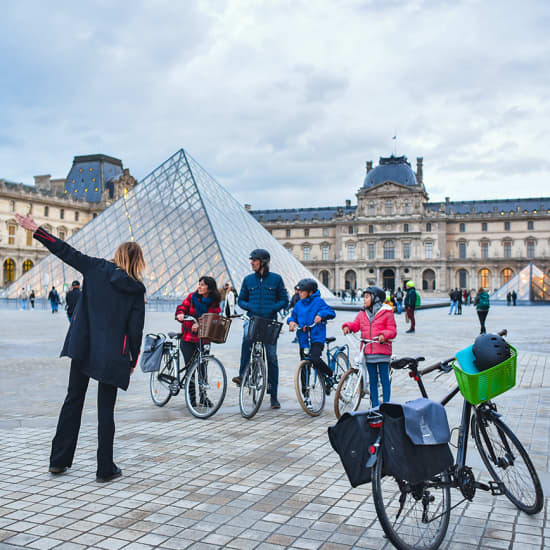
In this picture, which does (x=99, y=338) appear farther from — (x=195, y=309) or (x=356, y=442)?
(x=195, y=309)

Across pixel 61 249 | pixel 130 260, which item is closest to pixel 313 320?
pixel 130 260

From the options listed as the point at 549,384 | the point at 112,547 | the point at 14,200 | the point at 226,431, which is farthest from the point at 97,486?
the point at 14,200

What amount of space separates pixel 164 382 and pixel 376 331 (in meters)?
2.13

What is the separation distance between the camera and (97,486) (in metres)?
3.32

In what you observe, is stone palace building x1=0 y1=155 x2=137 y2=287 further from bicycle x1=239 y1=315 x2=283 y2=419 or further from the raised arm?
the raised arm

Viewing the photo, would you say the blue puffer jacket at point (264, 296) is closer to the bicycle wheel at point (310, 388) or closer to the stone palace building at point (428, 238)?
the bicycle wheel at point (310, 388)

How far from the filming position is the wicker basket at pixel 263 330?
16.9ft

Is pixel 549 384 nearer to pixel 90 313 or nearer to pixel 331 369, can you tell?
pixel 331 369

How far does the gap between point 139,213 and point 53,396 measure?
20471mm

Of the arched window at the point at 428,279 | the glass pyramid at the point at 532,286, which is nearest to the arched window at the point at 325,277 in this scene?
the arched window at the point at 428,279

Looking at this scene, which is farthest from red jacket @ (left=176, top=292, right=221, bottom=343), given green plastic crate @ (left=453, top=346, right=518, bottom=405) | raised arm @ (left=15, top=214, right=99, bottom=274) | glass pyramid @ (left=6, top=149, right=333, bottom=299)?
glass pyramid @ (left=6, top=149, right=333, bottom=299)

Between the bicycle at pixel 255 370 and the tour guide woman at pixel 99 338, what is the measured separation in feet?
5.43

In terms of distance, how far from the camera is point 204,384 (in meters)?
5.11

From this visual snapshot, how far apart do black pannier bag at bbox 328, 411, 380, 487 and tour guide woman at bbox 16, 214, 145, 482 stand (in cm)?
158
